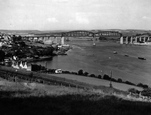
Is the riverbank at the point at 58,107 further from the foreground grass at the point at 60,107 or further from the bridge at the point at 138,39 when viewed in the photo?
the bridge at the point at 138,39

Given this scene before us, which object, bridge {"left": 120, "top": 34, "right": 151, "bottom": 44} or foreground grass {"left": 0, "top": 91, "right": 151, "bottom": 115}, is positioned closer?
foreground grass {"left": 0, "top": 91, "right": 151, "bottom": 115}

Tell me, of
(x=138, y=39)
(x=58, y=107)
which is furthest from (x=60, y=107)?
(x=138, y=39)

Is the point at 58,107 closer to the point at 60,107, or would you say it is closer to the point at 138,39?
the point at 60,107

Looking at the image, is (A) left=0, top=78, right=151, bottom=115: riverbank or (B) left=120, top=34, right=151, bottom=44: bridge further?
(B) left=120, top=34, right=151, bottom=44: bridge

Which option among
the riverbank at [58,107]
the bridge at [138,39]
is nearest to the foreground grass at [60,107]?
the riverbank at [58,107]

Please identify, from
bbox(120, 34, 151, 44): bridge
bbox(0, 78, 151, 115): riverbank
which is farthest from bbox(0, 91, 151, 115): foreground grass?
bbox(120, 34, 151, 44): bridge

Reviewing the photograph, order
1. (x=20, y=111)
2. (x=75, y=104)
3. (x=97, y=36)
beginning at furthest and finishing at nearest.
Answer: (x=97, y=36)
(x=75, y=104)
(x=20, y=111)

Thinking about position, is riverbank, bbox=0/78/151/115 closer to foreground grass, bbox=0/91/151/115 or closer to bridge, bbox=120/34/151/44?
foreground grass, bbox=0/91/151/115

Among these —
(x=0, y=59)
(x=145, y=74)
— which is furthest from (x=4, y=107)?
(x=0, y=59)

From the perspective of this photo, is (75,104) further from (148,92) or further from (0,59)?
(0,59)

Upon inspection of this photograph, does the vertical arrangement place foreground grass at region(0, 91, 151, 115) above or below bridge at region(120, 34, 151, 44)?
above
